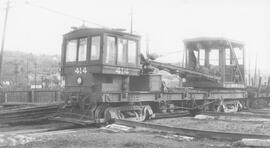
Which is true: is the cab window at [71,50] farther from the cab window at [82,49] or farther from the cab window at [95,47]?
the cab window at [95,47]

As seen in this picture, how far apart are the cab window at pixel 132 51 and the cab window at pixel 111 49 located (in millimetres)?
750

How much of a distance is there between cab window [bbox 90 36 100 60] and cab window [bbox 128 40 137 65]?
124cm

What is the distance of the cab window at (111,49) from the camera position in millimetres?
10648

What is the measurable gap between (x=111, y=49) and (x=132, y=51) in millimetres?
1008

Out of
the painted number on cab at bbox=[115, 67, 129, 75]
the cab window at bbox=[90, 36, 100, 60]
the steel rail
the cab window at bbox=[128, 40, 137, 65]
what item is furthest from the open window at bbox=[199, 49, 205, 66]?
the steel rail

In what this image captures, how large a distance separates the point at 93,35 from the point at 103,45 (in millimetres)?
655

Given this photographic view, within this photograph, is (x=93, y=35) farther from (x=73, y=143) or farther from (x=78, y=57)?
(x=73, y=143)

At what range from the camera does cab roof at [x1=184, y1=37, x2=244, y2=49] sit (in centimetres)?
1597

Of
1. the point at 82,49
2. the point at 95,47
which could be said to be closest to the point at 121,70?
the point at 95,47

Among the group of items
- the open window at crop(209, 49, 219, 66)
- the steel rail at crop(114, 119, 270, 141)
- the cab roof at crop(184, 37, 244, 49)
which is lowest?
the steel rail at crop(114, 119, 270, 141)

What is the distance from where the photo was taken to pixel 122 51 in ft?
36.6

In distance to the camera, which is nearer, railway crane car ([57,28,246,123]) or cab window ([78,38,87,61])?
railway crane car ([57,28,246,123])

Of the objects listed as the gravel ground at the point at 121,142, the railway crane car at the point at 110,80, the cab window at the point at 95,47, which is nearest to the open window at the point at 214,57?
the railway crane car at the point at 110,80

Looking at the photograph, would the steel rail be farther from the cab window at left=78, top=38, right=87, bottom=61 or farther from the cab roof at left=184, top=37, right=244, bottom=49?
the cab roof at left=184, top=37, right=244, bottom=49
